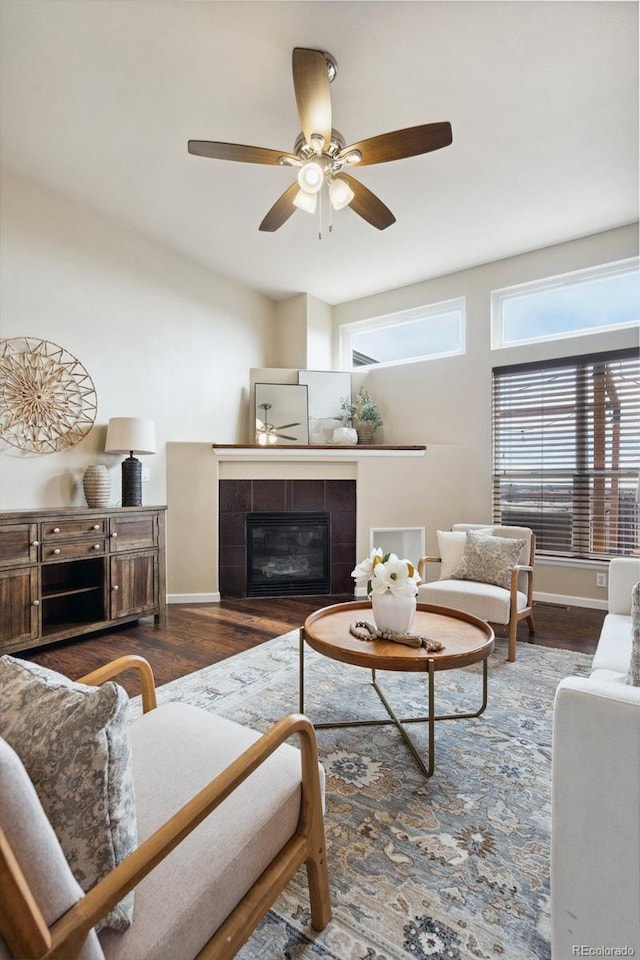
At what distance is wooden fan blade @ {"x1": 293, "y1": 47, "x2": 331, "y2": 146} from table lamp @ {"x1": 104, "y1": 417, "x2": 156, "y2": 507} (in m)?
2.32

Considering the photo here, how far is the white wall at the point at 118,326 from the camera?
341 cm

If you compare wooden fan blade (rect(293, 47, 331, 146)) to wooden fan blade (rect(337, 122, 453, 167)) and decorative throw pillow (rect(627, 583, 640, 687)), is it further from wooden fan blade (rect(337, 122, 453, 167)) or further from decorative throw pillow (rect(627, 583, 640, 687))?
decorative throw pillow (rect(627, 583, 640, 687))

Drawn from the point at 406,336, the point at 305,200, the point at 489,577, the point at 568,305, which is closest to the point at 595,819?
the point at 489,577

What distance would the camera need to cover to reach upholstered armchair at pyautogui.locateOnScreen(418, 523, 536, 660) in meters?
3.01

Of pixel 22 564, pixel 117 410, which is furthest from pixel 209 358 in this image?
pixel 22 564

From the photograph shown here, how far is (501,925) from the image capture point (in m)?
1.23

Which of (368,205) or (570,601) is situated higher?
(368,205)

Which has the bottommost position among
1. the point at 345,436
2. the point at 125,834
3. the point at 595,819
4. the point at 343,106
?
the point at 595,819

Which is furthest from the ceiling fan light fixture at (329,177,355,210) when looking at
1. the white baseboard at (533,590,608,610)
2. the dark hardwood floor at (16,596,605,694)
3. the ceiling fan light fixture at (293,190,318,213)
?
the white baseboard at (533,590,608,610)

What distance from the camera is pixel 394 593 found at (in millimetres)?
2098

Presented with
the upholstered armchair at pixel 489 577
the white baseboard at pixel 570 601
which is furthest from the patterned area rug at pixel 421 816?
the white baseboard at pixel 570 601

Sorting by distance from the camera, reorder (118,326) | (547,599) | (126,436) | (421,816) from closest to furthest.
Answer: (421,816), (126,436), (118,326), (547,599)

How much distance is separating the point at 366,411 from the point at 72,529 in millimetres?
3162

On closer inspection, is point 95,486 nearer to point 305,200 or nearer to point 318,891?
point 305,200
